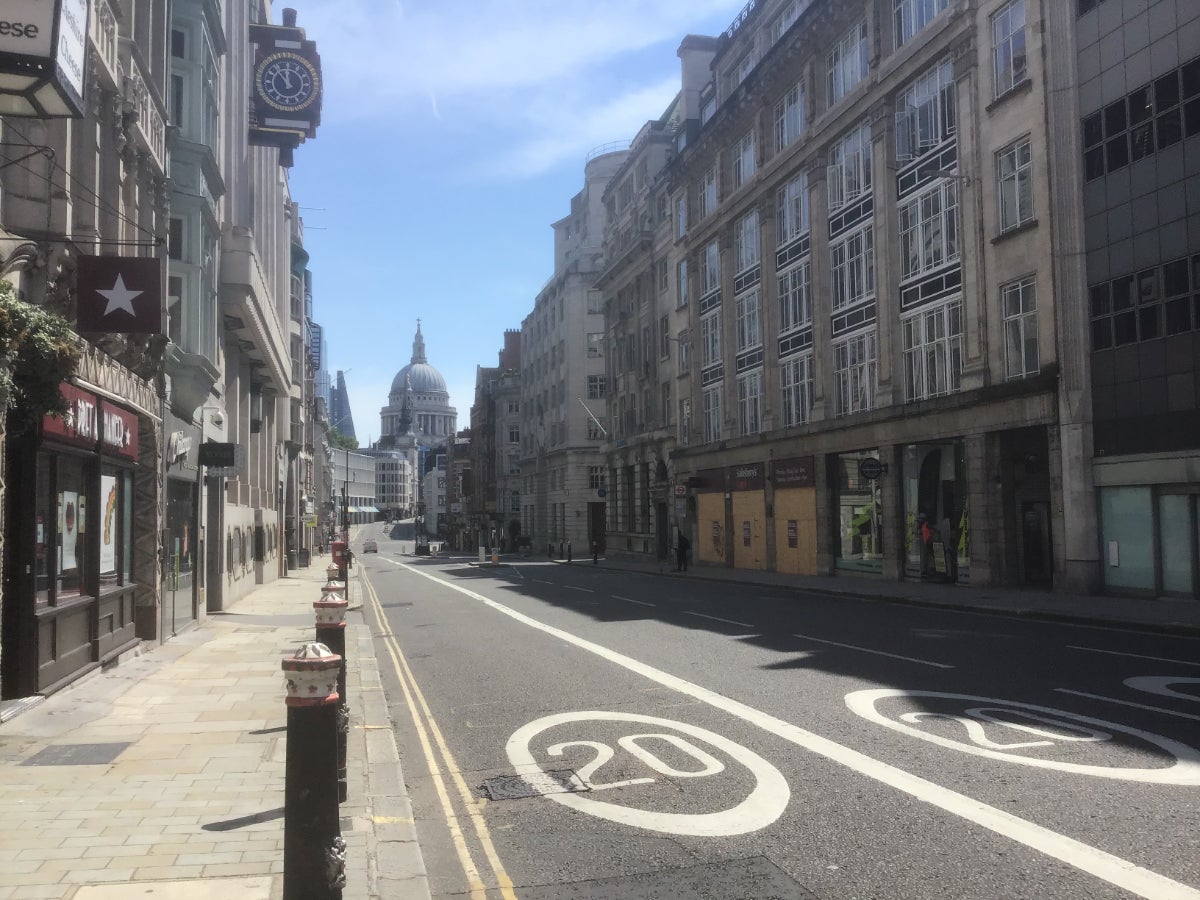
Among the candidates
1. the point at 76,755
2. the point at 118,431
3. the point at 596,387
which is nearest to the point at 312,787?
the point at 76,755

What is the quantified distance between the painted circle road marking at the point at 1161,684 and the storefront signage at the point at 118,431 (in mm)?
12123

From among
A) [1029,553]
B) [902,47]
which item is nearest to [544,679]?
[1029,553]

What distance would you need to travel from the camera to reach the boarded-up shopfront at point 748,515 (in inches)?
1564

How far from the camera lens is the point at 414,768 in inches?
316

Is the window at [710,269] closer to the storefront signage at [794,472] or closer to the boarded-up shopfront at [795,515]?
the storefront signage at [794,472]

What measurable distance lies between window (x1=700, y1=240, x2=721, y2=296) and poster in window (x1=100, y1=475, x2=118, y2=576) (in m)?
34.5

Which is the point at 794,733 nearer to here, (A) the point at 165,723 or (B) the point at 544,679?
(B) the point at 544,679

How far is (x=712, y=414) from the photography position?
151ft

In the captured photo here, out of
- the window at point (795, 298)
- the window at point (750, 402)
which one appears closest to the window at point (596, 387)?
the window at point (750, 402)

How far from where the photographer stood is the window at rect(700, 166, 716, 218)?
45281 mm

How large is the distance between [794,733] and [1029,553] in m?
19.1

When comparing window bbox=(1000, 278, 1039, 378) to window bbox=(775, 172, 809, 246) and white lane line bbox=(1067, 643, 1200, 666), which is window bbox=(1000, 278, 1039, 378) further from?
window bbox=(775, 172, 809, 246)

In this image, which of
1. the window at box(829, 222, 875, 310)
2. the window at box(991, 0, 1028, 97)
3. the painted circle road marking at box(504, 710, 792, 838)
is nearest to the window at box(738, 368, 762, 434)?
the window at box(829, 222, 875, 310)

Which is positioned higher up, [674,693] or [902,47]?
[902,47]
